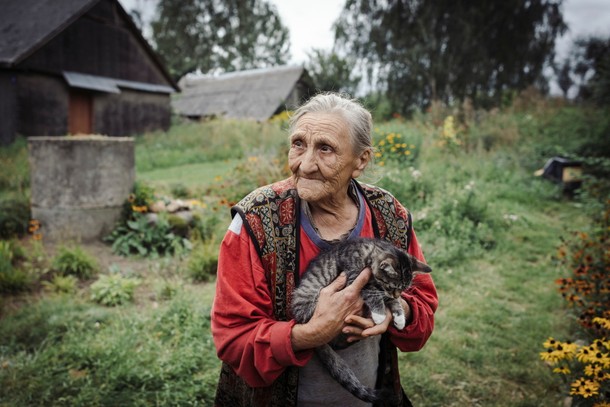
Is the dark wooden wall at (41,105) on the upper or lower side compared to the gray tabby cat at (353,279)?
upper

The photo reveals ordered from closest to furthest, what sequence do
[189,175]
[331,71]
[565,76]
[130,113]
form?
[189,175]
[130,113]
[331,71]
[565,76]

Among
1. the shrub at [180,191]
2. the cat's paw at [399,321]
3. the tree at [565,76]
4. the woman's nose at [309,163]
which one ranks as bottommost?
the shrub at [180,191]

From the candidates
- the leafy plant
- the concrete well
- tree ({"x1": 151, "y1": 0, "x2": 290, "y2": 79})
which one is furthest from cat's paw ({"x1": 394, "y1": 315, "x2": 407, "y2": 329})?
tree ({"x1": 151, "y1": 0, "x2": 290, "y2": 79})

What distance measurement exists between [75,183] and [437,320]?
18.9 ft

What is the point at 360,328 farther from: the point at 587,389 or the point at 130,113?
the point at 130,113

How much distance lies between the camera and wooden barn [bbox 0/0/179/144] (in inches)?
567

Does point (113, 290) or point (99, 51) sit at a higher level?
point (99, 51)

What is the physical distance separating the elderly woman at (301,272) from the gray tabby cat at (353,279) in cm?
5

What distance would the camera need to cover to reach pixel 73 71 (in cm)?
1588

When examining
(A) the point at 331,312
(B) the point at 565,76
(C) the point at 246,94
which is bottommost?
(A) the point at 331,312

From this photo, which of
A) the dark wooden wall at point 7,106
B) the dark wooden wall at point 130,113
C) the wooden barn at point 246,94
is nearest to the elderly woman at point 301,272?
the dark wooden wall at point 7,106

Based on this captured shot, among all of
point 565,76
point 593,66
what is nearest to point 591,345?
point 593,66

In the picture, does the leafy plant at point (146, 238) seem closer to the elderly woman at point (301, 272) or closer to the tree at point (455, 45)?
the elderly woman at point (301, 272)

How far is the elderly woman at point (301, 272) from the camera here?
1.61m
